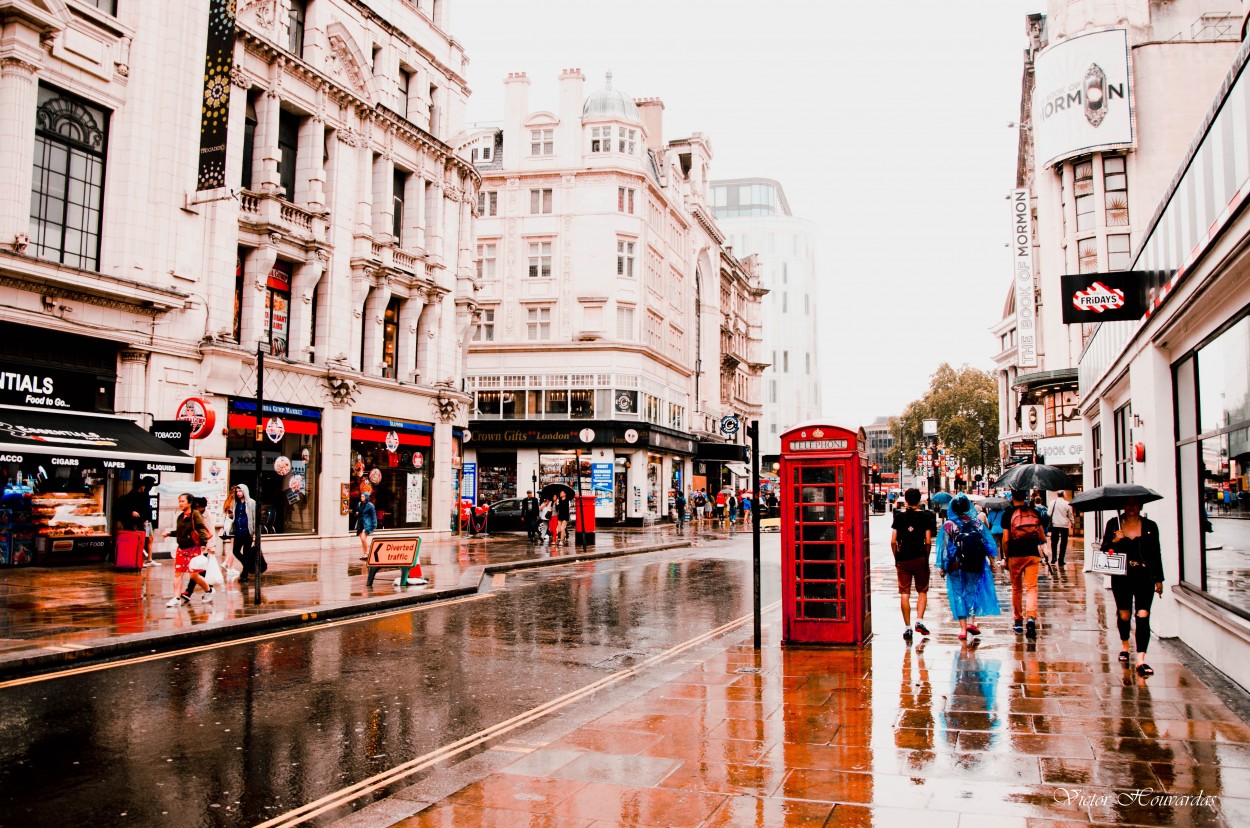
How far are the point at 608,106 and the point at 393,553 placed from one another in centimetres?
3719

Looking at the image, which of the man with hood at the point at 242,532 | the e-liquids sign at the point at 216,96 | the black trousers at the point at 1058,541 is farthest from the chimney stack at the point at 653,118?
the man with hood at the point at 242,532

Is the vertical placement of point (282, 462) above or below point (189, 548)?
above

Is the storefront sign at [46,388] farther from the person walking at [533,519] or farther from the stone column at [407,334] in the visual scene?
the person walking at [533,519]

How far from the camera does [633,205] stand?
48.9 metres

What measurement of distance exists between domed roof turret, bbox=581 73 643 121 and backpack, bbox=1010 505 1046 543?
41.0m

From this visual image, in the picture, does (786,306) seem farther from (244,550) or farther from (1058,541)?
(244,550)

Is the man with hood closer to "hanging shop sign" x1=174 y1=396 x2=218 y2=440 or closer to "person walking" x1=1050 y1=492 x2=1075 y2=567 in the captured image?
"hanging shop sign" x1=174 y1=396 x2=218 y2=440

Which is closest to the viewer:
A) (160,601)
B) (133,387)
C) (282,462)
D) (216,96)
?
Answer: (160,601)

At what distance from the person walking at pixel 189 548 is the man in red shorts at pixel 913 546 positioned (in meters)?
10.6

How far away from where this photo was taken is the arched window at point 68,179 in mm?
19250

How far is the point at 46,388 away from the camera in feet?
61.9

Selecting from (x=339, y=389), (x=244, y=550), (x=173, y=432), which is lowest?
(x=244, y=550)

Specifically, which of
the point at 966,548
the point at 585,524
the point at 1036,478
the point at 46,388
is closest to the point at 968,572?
the point at 966,548

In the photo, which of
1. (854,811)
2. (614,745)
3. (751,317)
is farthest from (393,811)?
(751,317)
